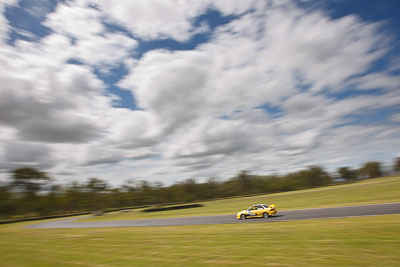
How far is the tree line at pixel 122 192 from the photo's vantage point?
240 feet

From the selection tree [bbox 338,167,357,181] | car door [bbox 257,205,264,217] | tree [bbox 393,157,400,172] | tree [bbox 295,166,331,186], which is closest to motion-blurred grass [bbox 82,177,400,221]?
car door [bbox 257,205,264,217]

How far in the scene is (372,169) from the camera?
14312 cm

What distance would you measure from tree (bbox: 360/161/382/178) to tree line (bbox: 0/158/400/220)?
973 cm

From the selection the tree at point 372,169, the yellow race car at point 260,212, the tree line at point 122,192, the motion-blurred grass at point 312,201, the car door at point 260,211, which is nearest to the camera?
the yellow race car at point 260,212

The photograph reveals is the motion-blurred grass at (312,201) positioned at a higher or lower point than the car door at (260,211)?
lower

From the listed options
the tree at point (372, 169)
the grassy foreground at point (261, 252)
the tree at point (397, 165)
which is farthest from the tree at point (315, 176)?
the grassy foreground at point (261, 252)

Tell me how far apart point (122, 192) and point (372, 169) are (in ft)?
489

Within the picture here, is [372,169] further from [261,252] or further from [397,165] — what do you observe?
[261,252]

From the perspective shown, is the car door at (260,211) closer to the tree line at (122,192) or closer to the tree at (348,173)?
the tree line at (122,192)

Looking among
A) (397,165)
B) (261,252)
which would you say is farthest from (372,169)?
(261,252)

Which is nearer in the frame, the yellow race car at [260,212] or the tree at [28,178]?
the yellow race car at [260,212]

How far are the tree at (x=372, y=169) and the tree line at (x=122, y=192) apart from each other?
9.73 metres

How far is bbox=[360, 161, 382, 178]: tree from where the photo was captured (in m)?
143

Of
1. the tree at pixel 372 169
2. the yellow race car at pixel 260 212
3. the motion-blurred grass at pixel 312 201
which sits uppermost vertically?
the tree at pixel 372 169
